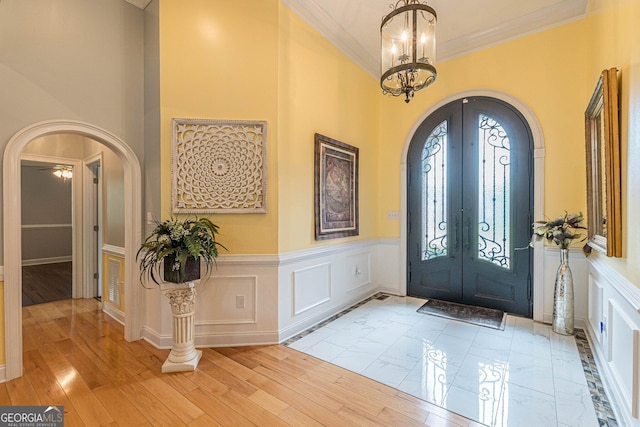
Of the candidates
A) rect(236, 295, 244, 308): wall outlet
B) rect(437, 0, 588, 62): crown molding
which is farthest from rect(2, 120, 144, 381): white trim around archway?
rect(437, 0, 588, 62): crown molding

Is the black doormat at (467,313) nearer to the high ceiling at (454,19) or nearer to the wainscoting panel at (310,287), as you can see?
the wainscoting panel at (310,287)

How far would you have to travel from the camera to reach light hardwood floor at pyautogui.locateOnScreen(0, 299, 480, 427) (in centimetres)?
179

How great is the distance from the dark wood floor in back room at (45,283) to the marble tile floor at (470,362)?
4.14 m

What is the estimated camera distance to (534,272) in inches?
130

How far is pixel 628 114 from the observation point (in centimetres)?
172

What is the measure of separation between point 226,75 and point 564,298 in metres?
4.09

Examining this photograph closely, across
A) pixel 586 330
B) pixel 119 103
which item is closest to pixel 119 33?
pixel 119 103

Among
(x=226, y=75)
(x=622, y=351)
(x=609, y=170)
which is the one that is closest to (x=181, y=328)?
(x=226, y=75)

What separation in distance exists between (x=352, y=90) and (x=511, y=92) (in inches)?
77.4

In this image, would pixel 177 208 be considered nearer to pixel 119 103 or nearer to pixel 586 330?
pixel 119 103

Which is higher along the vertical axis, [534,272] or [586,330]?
[534,272]

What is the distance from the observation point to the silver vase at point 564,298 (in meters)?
2.88

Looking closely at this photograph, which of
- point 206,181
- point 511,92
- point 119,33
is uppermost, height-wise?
point 119,33

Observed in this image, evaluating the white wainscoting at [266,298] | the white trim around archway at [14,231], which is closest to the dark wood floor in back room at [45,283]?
the white trim around archway at [14,231]
